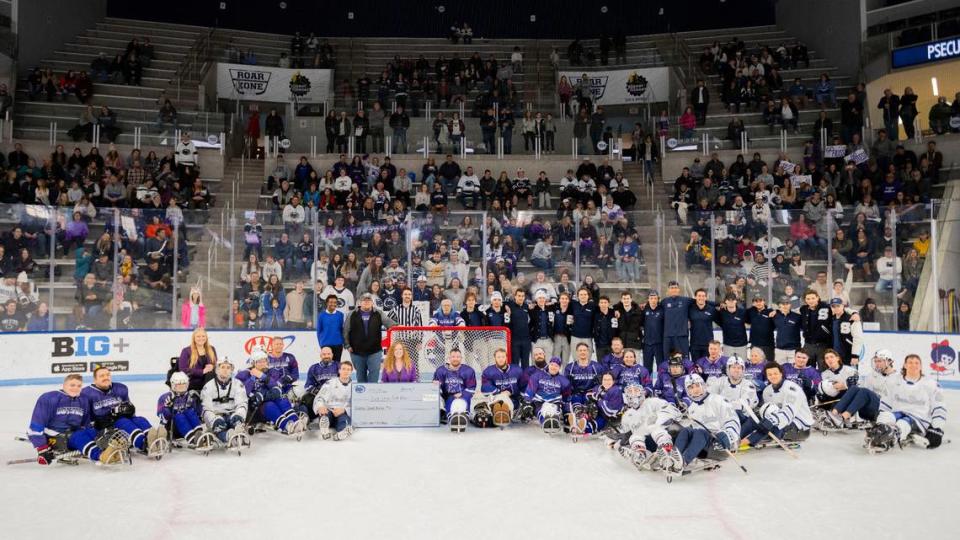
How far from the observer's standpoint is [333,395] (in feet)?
33.9

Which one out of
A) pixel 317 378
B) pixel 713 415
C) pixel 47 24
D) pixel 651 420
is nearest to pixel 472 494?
pixel 651 420

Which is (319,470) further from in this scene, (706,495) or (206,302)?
(206,302)

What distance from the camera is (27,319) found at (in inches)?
568

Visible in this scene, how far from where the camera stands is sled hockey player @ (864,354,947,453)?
361 inches

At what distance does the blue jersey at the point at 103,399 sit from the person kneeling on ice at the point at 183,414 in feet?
1.32

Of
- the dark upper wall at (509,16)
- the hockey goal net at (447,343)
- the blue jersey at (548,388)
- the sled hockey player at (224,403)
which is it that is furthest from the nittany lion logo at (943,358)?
the dark upper wall at (509,16)

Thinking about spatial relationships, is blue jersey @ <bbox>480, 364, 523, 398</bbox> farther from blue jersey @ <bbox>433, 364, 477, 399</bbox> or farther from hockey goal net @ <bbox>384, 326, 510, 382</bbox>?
hockey goal net @ <bbox>384, 326, 510, 382</bbox>

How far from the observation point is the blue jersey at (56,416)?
8516mm

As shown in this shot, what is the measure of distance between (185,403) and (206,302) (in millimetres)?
6402

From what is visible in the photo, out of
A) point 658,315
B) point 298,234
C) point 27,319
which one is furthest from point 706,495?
point 27,319

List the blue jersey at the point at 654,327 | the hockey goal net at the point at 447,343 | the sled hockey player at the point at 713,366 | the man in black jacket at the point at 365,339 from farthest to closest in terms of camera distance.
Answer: the hockey goal net at the point at 447,343
the blue jersey at the point at 654,327
the man in black jacket at the point at 365,339
the sled hockey player at the point at 713,366

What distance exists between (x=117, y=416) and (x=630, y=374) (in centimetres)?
556

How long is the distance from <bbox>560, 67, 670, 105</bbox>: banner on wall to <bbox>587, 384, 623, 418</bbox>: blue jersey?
18212 mm

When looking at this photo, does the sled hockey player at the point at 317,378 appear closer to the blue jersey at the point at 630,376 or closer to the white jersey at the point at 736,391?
the blue jersey at the point at 630,376
